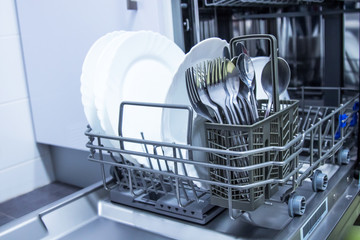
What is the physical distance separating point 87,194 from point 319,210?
0.42 meters

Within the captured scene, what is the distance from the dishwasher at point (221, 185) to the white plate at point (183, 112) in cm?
1

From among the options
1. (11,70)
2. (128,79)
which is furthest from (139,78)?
(11,70)

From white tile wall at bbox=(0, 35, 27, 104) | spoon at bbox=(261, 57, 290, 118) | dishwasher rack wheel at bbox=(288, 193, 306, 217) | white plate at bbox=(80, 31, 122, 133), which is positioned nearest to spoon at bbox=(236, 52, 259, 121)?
spoon at bbox=(261, 57, 290, 118)

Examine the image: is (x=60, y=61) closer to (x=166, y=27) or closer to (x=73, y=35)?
(x=73, y=35)

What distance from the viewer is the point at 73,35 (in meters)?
1.03

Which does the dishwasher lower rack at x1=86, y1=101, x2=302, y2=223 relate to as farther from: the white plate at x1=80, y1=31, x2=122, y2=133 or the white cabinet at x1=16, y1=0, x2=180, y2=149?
the white cabinet at x1=16, y1=0, x2=180, y2=149

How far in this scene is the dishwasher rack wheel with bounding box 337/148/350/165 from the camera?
2.66ft

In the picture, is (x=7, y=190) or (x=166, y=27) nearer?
(x=166, y=27)

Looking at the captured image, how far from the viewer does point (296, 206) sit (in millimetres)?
631

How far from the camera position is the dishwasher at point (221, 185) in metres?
0.56

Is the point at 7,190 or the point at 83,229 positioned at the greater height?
the point at 83,229

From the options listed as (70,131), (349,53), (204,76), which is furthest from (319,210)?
(70,131)

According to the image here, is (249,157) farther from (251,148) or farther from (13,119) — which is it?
(13,119)

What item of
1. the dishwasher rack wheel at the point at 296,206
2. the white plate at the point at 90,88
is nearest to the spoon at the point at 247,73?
the dishwasher rack wheel at the point at 296,206
